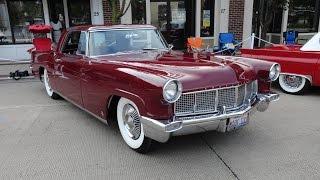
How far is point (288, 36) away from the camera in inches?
529

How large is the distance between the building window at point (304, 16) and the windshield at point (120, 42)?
458 inches

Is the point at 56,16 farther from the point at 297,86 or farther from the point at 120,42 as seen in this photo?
the point at 297,86

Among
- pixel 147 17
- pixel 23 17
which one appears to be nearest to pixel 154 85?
pixel 147 17

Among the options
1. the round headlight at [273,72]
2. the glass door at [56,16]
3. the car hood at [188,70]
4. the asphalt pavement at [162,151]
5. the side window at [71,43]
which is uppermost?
the glass door at [56,16]

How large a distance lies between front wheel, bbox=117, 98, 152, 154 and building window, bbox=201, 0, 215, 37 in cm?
1049

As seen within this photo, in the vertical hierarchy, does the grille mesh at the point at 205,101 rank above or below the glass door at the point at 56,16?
below

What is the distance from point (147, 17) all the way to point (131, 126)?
9.86 metres

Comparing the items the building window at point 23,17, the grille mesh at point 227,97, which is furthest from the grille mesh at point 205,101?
the building window at point 23,17

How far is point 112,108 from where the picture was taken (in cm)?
444

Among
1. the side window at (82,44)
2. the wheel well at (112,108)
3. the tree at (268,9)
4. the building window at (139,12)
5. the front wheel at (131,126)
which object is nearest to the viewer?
the front wheel at (131,126)

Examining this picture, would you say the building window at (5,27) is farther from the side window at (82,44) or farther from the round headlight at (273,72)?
the round headlight at (273,72)

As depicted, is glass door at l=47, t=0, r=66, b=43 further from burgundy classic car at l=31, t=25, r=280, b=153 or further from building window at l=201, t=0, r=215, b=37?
burgundy classic car at l=31, t=25, r=280, b=153

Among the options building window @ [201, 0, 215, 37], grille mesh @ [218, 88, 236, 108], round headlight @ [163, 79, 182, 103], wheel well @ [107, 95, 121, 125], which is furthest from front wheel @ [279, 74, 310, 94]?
building window @ [201, 0, 215, 37]

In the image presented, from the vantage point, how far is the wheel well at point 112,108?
14.0 ft
